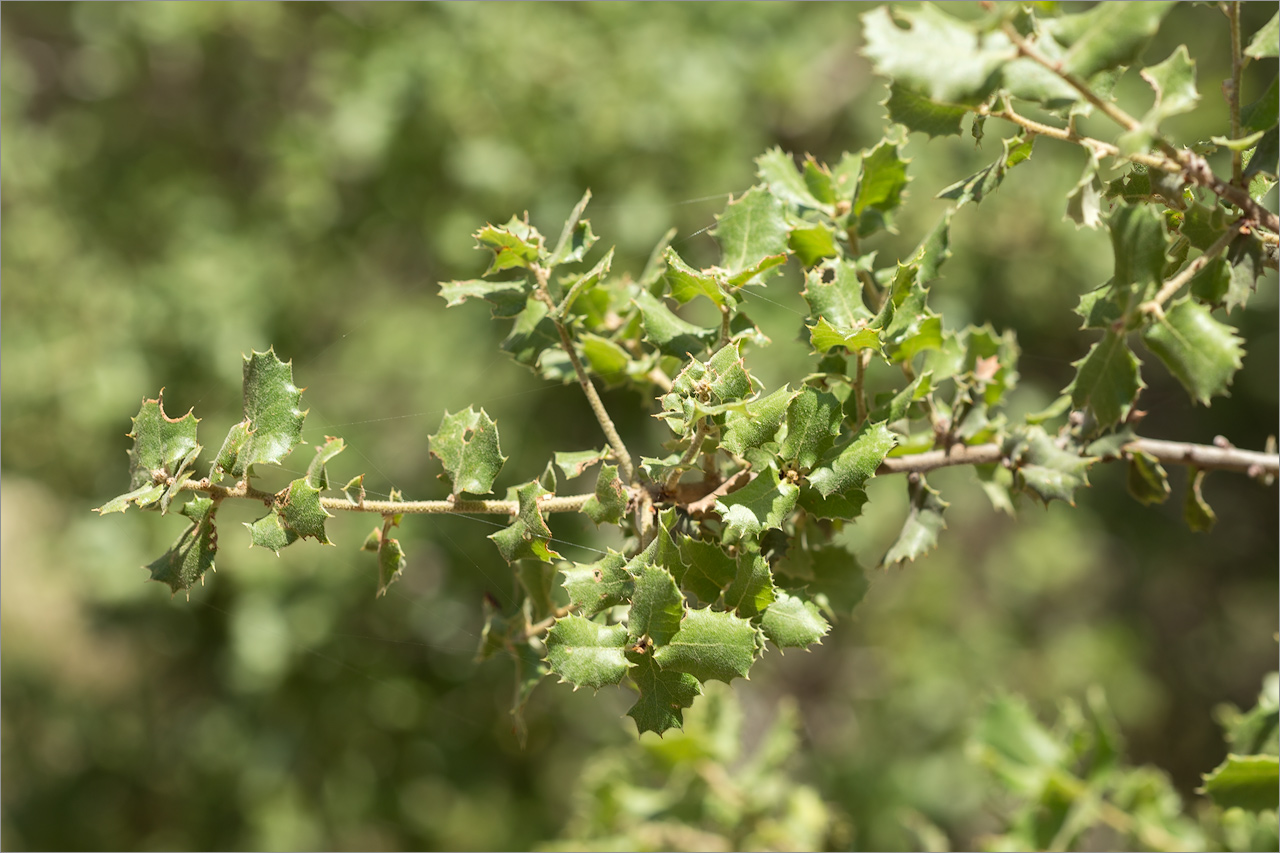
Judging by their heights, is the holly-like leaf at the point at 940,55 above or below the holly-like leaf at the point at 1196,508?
above

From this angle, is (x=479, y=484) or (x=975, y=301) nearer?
(x=479, y=484)

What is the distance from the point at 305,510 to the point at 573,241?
1.23 ft

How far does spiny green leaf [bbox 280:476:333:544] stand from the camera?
2.37ft

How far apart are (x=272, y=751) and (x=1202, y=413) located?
10.6 feet

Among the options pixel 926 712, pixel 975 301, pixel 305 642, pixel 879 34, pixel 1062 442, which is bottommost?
pixel 926 712

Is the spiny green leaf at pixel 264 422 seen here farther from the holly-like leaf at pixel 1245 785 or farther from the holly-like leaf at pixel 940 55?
the holly-like leaf at pixel 1245 785

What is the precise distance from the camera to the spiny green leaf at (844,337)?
2.44ft

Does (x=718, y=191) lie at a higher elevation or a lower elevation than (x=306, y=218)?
higher

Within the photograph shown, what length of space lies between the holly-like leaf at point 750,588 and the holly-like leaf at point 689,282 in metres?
0.23

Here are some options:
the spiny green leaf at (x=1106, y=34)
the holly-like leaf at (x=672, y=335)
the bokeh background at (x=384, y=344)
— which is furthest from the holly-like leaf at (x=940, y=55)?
the bokeh background at (x=384, y=344)

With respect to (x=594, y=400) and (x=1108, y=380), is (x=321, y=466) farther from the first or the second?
(x=1108, y=380)

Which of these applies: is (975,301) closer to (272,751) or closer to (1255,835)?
(1255,835)

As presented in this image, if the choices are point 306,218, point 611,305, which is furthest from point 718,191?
point 611,305

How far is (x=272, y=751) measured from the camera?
2648 mm
